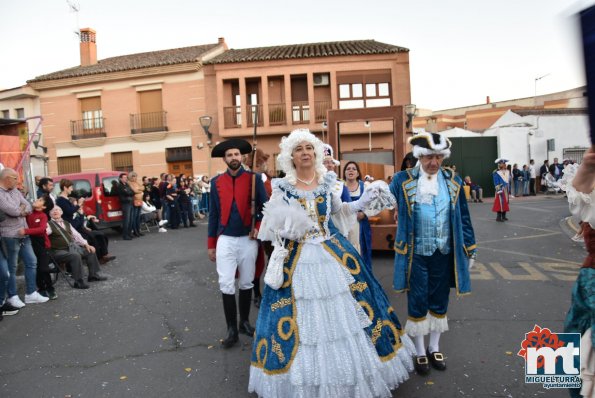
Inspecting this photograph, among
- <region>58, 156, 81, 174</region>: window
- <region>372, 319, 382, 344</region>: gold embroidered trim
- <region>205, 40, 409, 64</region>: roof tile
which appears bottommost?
<region>372, 319, 382, 344</region>: gold embroidered trim

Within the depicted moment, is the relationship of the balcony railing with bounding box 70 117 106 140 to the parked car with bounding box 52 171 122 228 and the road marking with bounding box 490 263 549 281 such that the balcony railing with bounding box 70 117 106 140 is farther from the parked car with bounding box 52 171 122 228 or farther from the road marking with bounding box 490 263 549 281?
the road marking with bounding box 490 263 549 281

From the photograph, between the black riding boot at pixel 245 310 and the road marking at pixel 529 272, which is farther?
the road marking at pixel 529 272

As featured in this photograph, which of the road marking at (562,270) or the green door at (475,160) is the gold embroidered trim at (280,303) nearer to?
the road marking at (562,270)

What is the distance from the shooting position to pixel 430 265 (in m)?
3.80

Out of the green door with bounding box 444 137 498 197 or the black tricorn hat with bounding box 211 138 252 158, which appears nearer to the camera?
the black tricorn hat with bounding box 211 138 252 158

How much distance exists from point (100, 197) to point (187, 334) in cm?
853

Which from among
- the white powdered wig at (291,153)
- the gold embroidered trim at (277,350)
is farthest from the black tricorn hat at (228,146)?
the gold embroidered trim at (277,350)

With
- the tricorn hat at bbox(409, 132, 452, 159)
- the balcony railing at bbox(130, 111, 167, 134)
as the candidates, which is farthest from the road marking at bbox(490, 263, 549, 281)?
the balcony railing at bbox(130, 111, 167, 134)

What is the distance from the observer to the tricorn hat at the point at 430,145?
371 cm

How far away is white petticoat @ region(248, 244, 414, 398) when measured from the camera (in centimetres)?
301

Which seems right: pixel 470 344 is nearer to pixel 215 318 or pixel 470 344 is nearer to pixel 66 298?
pixel 215 318

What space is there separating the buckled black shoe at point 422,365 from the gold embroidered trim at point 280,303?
1.30 m

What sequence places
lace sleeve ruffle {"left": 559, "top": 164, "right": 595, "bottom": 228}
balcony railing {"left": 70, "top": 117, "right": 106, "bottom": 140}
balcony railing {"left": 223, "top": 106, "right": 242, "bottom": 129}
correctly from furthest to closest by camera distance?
balcony railing {"left": 70, "top": 117, "right": 106, "bottom": 140}, balcony railing {"left": 223, "top": 106, "right": 242, "bottom": 129}, lace sleeve ruffle {"left": 559, "top": 164, "right": 595, "bottom": 228}

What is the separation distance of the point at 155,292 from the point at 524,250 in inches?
276
